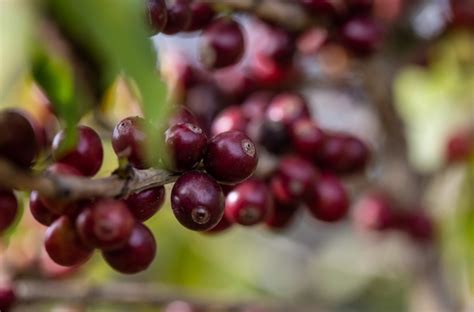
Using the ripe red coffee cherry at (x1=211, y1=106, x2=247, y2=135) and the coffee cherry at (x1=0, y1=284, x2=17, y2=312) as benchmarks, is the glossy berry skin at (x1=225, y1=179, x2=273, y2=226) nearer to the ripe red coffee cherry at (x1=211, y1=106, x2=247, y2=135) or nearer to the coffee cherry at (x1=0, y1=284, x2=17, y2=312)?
the ripe red coffee cherry at (x1=211, y1=106, x2=247, y2=135)

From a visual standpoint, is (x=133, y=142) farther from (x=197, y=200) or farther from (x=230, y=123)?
(x=230, y=123)

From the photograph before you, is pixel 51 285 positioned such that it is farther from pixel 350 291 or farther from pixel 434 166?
pixel 350 291

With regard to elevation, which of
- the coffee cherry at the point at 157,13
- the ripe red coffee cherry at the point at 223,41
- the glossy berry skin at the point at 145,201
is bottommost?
the glossy berry skin at the point at 145,201

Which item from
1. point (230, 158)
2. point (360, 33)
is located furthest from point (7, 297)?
point (360, 33)

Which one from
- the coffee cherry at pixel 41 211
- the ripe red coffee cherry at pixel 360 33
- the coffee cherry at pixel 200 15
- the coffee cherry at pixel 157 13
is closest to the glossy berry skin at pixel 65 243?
the coffee cherry at pixel 41 211

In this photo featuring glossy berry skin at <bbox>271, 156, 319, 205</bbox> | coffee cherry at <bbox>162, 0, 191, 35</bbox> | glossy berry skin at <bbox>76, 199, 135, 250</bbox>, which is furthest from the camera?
glossy berry skin at <bbox>271, 156, 319, 205</bbox>

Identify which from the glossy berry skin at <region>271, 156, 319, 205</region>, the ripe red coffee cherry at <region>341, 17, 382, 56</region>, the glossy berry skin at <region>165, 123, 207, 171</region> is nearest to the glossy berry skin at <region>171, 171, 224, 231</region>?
the glossy berry skin at <region>165, 123, 207, 171</region>

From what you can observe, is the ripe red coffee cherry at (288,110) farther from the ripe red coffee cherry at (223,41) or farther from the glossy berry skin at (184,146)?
the glossy berry skin at (184,146)

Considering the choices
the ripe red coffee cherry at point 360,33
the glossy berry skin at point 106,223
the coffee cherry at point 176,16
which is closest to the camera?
the glossy berry skin at point 106,223
